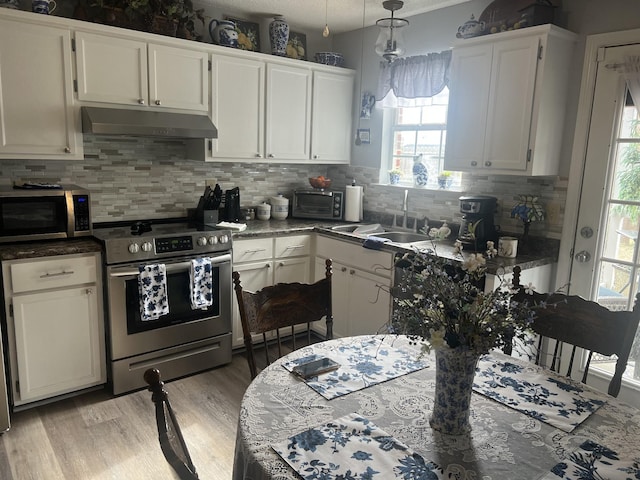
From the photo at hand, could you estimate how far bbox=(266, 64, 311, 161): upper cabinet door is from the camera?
3645 mm

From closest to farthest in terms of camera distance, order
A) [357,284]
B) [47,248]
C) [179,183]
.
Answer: [47,248]
[357,284]
[179,183]

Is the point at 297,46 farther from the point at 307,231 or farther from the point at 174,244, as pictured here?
the point at 174,244

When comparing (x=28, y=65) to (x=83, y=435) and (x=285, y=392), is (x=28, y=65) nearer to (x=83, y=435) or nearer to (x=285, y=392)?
(x=83, y=435)

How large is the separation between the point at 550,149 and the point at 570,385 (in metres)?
1.67

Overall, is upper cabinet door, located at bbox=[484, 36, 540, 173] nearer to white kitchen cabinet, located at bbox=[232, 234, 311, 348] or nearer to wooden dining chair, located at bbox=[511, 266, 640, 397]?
wooden dining chair, located at bbox=[511, 266, 640, 397]

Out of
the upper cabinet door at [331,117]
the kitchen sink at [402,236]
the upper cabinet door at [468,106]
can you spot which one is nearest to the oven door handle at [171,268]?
the kitchen sink at [402,236]

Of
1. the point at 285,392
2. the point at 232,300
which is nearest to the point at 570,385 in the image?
the point at 285,392

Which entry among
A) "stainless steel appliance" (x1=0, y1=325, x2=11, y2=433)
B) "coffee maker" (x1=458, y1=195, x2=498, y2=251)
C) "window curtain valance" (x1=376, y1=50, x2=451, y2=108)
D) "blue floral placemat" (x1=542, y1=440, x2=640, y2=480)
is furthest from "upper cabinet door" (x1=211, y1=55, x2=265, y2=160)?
"blue floral placemat" (x1=542, y1=440, x2=640, y2=480)

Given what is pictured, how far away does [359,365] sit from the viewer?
1.66 meters

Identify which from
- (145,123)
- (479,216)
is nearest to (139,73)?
(145,123)

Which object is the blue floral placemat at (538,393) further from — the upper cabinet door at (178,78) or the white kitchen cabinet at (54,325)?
the upper cabinet door at (178,78)

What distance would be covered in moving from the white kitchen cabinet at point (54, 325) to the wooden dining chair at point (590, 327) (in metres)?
2.29

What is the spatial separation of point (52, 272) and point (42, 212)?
371 mm

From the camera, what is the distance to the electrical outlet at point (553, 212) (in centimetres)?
292
